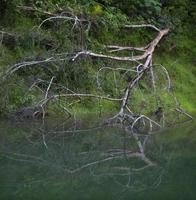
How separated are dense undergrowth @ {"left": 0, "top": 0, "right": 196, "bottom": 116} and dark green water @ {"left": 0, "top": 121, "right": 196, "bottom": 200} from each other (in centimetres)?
120

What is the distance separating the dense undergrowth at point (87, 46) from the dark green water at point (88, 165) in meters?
1.20

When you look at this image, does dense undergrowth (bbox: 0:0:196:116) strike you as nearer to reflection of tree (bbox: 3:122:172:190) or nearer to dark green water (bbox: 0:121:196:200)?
dark green water (bbox: 0:121:196:200)

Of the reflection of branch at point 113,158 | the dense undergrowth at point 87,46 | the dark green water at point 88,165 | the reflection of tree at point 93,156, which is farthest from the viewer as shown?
the dense undergrowth at point 87,46

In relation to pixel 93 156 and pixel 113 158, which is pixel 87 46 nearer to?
pixel 93 156

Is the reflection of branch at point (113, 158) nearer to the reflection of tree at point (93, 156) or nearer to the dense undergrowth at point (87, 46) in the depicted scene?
the reflection of tree at point (93, 156)

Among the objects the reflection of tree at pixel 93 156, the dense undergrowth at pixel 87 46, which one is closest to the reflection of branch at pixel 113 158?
the reflection of tree at pixel 93 156

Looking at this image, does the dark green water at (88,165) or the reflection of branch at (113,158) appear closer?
the dark green water at (88,165)

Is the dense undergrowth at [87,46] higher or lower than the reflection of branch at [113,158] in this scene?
lower

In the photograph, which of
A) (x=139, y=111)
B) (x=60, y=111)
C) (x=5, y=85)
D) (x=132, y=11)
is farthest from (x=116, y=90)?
(x=132, y=11)

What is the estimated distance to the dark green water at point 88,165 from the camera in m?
6.01

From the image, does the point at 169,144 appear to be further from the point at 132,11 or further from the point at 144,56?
the point at 132,11

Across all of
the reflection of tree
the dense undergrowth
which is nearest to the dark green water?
the reflection of tree

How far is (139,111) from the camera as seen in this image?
11.0m

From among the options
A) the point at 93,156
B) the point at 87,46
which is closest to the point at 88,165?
the point at 93,156
